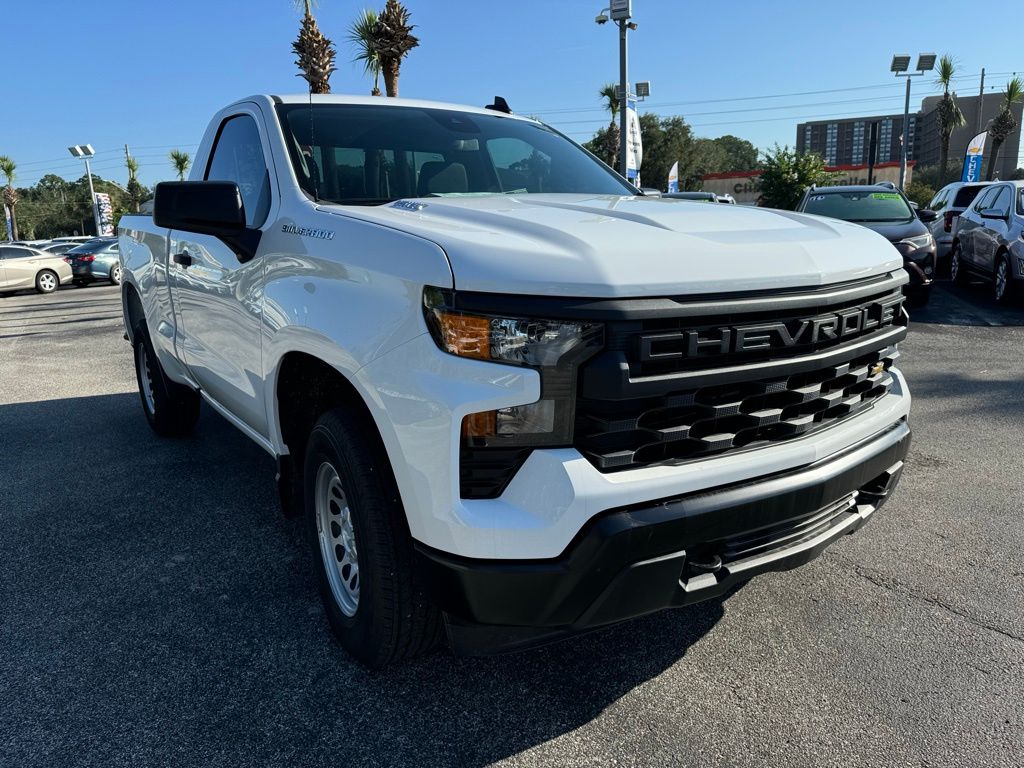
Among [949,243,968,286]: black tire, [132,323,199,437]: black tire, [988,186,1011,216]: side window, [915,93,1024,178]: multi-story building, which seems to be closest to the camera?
[132,323,199,437]: black tire

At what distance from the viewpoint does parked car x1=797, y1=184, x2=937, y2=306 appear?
373 inches

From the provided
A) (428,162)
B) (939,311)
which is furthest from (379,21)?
(428,162)

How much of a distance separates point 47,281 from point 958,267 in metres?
22.7

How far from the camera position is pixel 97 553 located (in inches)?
135

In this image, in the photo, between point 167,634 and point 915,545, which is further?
point 915,545

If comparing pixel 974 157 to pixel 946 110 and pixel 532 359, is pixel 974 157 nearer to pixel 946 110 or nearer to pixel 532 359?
pixel 946 110

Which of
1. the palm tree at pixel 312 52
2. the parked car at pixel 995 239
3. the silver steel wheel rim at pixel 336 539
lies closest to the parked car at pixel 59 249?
the palm tree at pixel 312 52

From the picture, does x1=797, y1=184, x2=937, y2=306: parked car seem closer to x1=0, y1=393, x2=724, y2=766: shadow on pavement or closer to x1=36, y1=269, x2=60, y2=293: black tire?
x1=0, y1=393, x2=724, y2=766: shadow on pavement

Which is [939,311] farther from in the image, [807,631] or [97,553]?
[97,553]

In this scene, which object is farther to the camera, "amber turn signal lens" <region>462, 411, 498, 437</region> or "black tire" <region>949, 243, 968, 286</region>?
"black tire" <region>949, 243, 968, 286</region>

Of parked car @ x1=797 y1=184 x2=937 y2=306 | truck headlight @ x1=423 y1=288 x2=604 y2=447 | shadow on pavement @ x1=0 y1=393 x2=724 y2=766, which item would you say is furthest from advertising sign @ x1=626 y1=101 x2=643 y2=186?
truck headlight @ x1=423 y1=288 x2=604 y2=447

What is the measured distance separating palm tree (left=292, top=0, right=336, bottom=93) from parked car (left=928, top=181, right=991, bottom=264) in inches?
614

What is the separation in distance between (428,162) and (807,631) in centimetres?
237

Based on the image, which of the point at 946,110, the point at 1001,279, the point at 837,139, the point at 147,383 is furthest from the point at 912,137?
the point at 147,383
